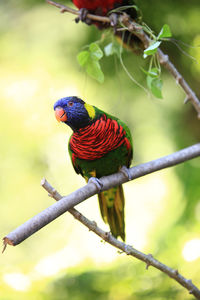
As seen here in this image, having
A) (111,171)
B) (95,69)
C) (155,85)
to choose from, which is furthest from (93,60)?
(111,171)

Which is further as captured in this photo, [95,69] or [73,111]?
[73,111]

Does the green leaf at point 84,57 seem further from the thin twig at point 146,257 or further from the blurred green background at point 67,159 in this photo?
the thin twig at point 146,257

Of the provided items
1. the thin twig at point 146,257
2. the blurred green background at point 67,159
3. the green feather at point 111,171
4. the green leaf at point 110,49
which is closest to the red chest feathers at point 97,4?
the blurred green background at point 67,159

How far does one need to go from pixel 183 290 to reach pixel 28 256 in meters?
2.47

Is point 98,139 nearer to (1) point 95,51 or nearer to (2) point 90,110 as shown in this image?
(2) point 90,110

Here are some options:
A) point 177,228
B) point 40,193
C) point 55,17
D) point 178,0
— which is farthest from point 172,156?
point 40,193

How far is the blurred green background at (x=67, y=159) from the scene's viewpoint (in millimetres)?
1584

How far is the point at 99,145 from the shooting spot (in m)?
1.89

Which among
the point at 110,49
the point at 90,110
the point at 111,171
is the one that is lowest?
the point at 111,171

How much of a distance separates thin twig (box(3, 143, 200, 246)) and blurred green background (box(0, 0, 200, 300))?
370 millimetres

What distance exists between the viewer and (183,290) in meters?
1.53

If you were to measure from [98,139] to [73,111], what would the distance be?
0.66 feet

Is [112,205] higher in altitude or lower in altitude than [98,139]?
lower

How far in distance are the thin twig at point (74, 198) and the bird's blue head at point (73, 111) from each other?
11.8 inches
